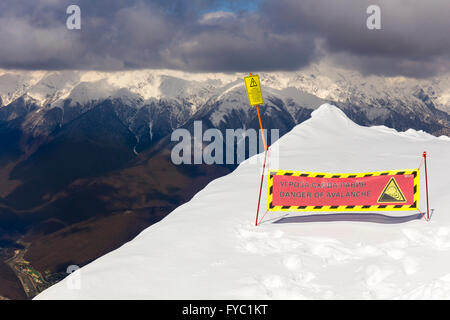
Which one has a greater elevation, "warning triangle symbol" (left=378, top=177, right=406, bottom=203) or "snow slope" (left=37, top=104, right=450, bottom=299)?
"warning triangle symbol" (left=378, top=177, right=406, bottom=203)

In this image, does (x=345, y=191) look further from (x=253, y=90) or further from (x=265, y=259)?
(x=253, y=90)

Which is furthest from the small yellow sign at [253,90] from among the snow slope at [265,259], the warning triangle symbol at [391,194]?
the warning triangle symbol at [391,194]

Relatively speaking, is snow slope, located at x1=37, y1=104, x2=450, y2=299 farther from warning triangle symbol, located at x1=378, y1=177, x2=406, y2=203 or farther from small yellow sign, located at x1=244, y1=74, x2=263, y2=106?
small yellow sign, located at x1=244, y1=74, x2=263, y2=106

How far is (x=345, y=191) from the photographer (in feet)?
53.2

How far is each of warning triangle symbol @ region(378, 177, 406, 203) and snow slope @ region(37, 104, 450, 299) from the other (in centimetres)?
109

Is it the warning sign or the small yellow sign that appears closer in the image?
the warning sign

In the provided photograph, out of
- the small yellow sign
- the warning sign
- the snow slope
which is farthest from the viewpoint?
the small yellow sign

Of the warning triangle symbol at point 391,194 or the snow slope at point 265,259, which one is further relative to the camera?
the warning triangle symbol at point 391,194

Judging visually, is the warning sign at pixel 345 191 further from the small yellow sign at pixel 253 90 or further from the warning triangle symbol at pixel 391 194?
the small yellow sign at pixel 253 90

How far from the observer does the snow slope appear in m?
10.7

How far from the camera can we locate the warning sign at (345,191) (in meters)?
15.9

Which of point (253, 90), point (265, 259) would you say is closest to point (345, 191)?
point (265, 259)

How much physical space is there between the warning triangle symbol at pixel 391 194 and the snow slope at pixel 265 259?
1.09 meters

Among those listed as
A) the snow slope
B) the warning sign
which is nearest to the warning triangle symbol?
the warning sign
